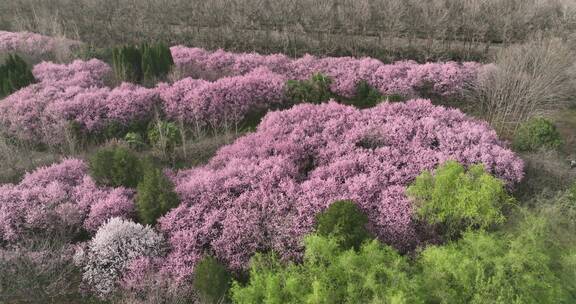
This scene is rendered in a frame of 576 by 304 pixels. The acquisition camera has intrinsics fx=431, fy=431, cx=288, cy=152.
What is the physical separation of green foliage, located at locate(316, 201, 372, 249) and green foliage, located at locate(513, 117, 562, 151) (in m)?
5.64

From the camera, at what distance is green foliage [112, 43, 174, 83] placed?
1456 cm

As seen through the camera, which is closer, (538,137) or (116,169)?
(116,169)

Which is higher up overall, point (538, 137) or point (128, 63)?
point (128, 63)

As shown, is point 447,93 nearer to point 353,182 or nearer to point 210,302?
point 353,182

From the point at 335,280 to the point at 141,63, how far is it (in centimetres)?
1130

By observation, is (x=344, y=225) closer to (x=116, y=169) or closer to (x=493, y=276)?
(x=493, y=276)

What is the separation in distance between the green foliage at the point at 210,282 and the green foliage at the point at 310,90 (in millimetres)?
7269

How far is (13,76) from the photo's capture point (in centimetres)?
1405

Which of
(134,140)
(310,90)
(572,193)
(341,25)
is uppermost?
(341,25)

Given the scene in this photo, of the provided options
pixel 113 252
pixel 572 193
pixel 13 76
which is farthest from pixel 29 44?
pixel 572 193

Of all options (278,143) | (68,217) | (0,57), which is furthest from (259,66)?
(0,57)

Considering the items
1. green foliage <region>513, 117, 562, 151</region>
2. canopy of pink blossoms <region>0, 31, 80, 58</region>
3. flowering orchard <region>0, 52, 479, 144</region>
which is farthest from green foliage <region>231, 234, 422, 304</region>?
canopy of pink blossoms <region>0, 31, 80, 58</region>

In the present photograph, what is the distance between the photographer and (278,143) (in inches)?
401

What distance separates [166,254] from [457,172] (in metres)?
5.53
